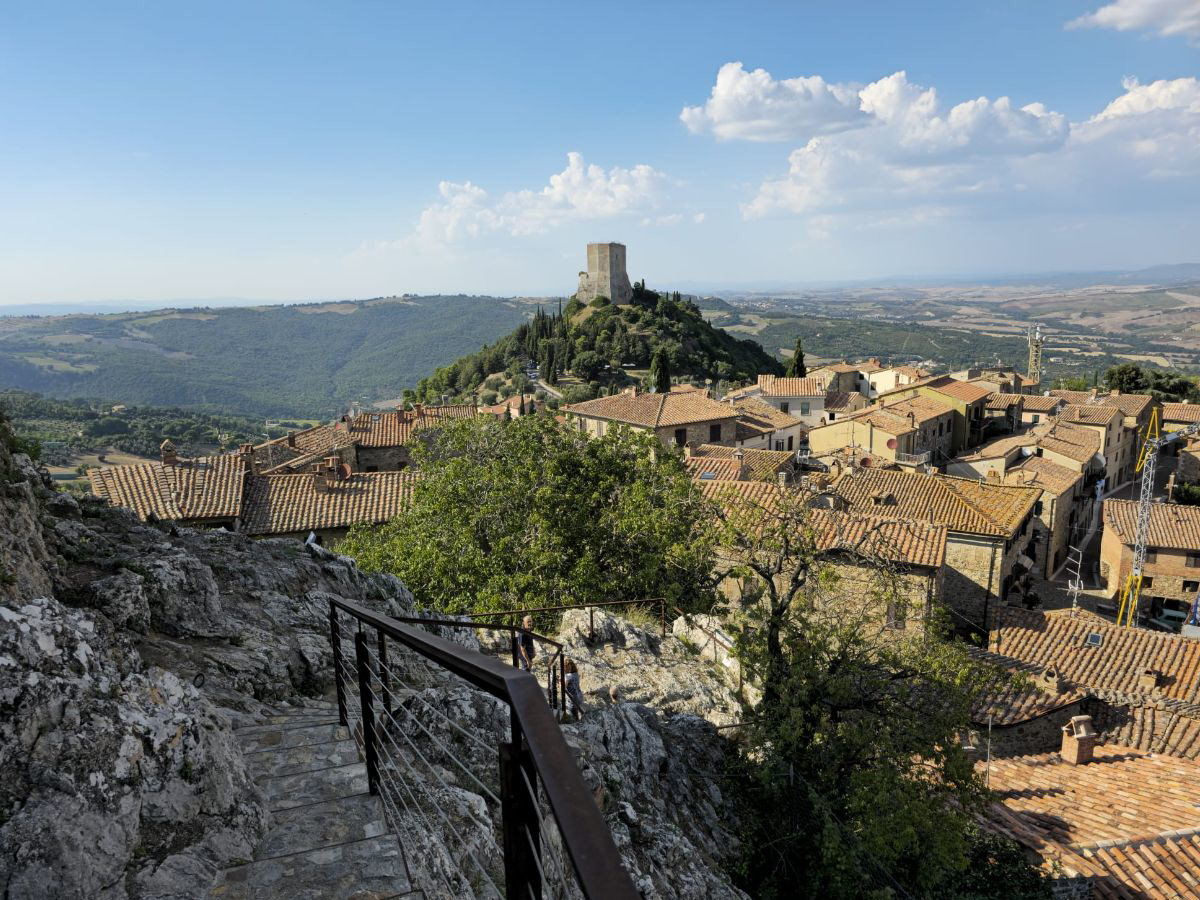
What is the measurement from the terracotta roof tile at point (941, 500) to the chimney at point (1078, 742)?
27.4ft

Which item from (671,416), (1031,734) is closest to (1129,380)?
(671,416)

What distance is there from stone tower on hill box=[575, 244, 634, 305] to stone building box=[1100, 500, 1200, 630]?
72275mm

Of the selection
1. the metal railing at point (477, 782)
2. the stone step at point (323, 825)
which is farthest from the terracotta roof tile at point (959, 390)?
the stone step at point (323, 825)

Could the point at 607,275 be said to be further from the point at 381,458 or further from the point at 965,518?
the point at 965,518

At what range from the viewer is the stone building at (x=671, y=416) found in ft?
143

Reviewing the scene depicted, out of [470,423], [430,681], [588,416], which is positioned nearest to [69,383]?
[588,416]

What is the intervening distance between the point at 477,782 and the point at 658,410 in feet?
143

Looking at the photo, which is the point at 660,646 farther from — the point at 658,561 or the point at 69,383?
the point at 69,383

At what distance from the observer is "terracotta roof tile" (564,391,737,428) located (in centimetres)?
4416

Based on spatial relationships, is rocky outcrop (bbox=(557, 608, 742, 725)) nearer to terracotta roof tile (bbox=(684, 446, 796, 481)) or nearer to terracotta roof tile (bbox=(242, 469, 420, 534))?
terracotta roof tile (bbox=(242, 469, 420, 534))

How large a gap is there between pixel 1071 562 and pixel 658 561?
3243cm

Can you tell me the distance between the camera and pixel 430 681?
7.41 metres

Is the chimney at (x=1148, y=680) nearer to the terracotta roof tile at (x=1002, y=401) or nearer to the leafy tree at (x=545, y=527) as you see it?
the leafy tree at (x=545, y=527)

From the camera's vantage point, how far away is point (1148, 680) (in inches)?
700
